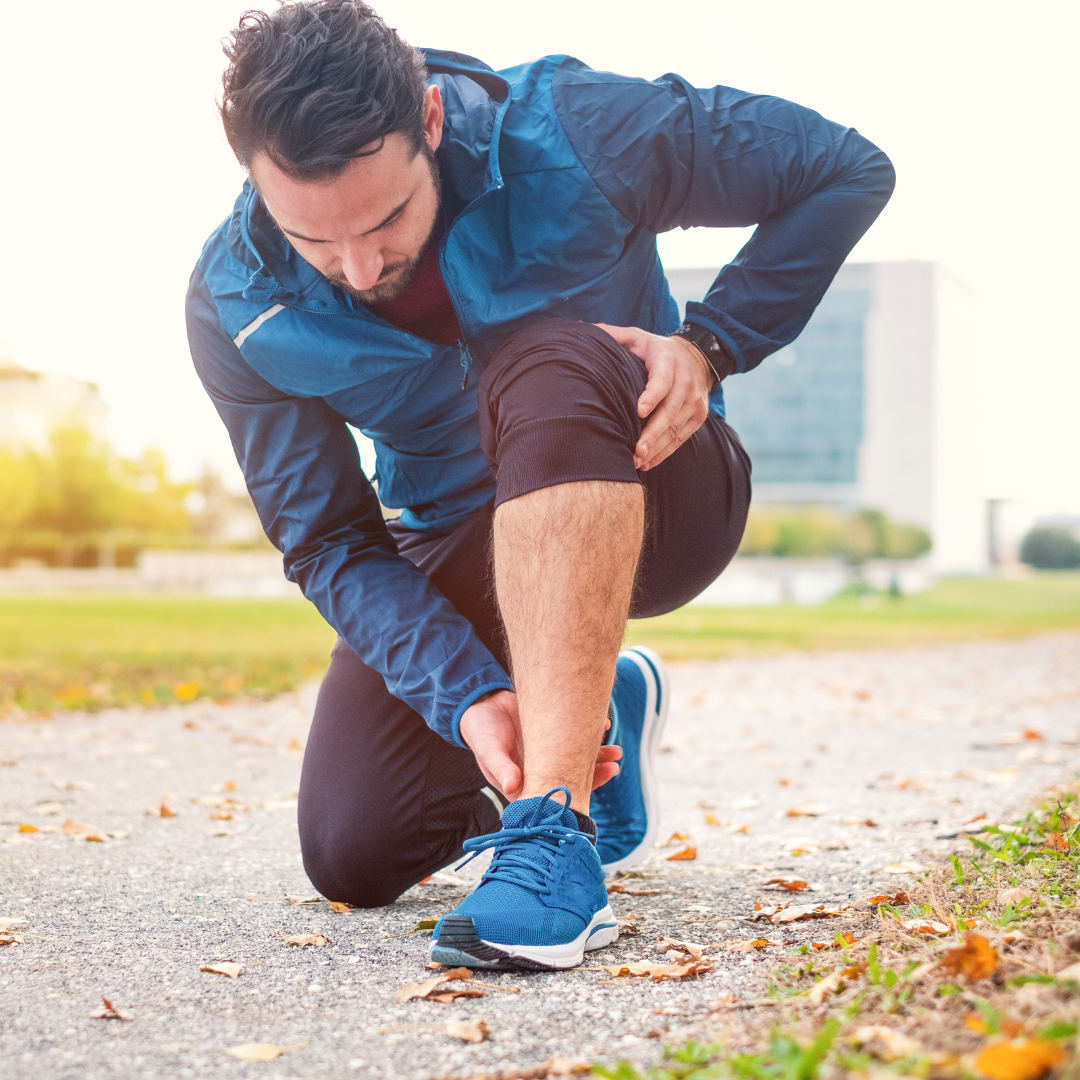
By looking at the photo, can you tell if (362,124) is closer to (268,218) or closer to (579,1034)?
(268,218)

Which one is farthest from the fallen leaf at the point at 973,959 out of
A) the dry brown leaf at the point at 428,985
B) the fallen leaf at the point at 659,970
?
the dry brown leaf at the point at 428,985

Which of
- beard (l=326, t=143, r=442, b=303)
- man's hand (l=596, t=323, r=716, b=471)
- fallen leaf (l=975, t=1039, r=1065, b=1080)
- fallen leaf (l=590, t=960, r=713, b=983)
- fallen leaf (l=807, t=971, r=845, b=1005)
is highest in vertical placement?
beard (l=326, t=143, r=442, b=303)

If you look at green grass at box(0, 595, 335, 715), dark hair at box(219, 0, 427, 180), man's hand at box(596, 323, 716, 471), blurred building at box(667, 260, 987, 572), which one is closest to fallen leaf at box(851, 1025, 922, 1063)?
man's hand at box(596, 323, 716, 471)

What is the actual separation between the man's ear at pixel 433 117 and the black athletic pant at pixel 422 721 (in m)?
0.42

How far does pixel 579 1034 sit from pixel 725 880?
37.8 inches

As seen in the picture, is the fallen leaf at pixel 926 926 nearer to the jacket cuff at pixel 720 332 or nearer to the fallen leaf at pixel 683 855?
the fallen leaf at pixel 683 855

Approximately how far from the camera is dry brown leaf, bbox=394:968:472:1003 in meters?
1.44

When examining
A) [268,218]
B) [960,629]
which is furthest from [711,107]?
[960,629]

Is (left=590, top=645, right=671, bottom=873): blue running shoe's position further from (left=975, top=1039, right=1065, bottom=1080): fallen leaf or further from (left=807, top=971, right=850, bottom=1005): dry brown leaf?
(left=975, top=1039, right=1065, bottom=1080): fallen leaf

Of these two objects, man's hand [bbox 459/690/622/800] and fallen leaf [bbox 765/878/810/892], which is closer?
man's hand [bbox 459/690/622/800]

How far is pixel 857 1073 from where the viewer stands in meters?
0.98

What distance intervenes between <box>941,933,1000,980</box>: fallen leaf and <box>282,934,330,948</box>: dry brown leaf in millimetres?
974

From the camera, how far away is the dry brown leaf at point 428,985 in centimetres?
144

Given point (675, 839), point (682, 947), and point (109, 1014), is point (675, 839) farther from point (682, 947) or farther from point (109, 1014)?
point (109, 1014)
